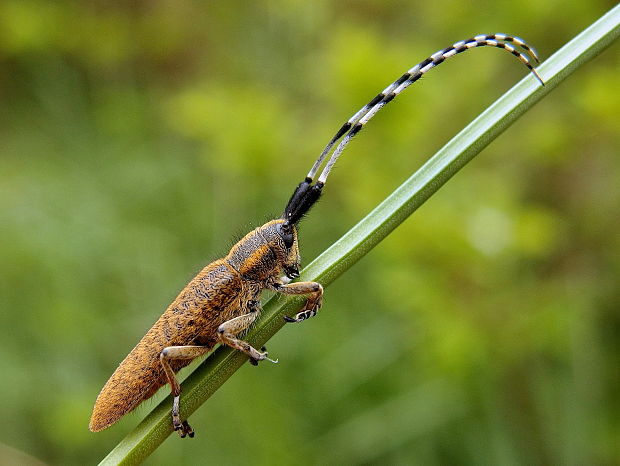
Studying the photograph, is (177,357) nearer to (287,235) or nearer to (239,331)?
(239,331)

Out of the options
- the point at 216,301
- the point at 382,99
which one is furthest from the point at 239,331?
the point at 382,99

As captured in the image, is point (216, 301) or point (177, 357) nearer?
point (177, 357)

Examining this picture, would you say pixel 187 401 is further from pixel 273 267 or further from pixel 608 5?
pixel 608 5

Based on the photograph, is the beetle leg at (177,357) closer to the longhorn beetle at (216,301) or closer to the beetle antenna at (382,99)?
the longhorn beetle at (216,301)

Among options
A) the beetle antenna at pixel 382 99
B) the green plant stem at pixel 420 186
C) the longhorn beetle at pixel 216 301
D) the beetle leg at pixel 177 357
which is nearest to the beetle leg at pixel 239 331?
the longhorn beetle at pixel 216 301

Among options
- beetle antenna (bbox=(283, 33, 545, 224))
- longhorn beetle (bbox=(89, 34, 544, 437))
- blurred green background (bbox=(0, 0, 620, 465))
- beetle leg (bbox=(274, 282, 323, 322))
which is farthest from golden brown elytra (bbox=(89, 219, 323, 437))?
blurred green background (bbox=(0, 0, 620, 465))

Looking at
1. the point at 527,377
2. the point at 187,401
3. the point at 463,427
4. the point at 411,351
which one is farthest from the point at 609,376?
the point at 187,401

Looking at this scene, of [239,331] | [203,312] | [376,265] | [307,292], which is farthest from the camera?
[376,265]
